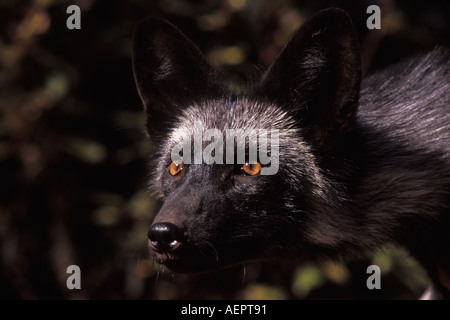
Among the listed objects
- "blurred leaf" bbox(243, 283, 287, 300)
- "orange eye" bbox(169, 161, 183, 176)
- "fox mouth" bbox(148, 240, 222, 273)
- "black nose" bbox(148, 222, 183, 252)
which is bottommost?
"blurred leaf" bbox(243, 283, 287, 300)

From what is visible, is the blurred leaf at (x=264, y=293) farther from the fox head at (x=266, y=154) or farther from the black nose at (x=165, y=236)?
the black nose at (x=165, y=236)

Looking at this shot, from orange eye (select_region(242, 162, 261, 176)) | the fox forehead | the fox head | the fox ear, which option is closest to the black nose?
the fox head

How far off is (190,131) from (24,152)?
2.49 meters

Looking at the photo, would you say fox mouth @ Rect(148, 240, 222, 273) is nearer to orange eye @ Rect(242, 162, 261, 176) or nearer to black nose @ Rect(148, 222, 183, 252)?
black nose @ Rect(148, 222, 183, 252)

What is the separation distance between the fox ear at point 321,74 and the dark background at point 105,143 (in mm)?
1935

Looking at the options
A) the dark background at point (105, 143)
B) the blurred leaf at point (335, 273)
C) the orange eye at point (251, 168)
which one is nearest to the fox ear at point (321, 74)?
the orange eye at point (251, 168)

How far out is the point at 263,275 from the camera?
5371 mm

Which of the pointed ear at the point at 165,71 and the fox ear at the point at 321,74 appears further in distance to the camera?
the pointed ear at the point at 165,71

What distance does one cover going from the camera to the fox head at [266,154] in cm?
262

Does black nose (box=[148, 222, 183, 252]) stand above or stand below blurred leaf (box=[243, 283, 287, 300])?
above

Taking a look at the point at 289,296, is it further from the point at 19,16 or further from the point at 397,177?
the point at 19,16

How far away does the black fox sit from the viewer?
8.77 feet

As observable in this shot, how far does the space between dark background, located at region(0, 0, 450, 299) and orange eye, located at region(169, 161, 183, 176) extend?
1873 mm

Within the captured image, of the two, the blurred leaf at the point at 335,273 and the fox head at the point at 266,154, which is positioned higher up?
the fox head at the point at 266,154
